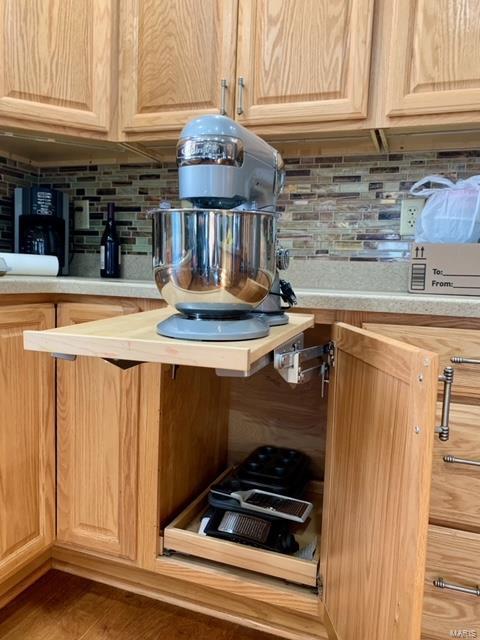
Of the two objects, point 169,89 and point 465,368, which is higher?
point 169,89

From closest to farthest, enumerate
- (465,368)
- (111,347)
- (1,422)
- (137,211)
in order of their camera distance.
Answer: (111,347) → (465,368) → (1,422) → (137,211)

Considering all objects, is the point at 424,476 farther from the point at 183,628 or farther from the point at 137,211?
the point at 137,211

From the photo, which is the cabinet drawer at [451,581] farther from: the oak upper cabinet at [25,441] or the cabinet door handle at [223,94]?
the cabinet door handle at [223,94]

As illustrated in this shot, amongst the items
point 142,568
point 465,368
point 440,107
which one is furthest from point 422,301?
point 142,568

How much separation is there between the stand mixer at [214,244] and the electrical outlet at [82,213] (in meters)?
1.12

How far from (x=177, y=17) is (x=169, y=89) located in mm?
200

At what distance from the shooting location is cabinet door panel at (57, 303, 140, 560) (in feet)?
3.79

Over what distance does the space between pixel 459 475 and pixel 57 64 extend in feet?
5.00

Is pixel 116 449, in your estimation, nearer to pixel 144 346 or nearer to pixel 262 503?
pixel 262 503

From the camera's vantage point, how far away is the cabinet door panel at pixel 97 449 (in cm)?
115

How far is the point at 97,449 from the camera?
119 centimetres

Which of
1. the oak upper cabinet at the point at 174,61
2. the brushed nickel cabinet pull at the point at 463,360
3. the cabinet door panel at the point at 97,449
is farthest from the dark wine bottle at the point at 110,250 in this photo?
the brushed nickel cabinet pull at the point at 463,360

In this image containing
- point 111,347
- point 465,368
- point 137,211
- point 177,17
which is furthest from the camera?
point 137,211

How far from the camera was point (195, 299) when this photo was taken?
68 cm
